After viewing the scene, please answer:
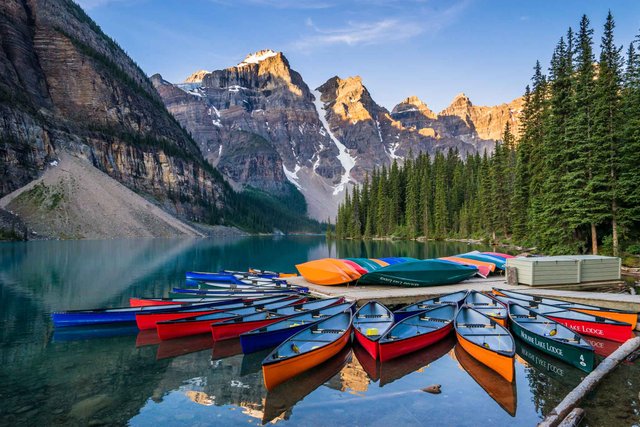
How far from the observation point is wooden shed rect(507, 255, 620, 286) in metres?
24.0

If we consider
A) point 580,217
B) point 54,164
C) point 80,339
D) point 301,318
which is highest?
point 54,164

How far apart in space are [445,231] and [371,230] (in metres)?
28.7

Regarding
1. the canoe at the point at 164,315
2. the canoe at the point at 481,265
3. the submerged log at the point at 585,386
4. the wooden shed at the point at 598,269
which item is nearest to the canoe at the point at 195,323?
the canoe at the point at 164,315

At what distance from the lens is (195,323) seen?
1777 cm

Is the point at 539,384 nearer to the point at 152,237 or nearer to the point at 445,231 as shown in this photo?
the point at 445,231

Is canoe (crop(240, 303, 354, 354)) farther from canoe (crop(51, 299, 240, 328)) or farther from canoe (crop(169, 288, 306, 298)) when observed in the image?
canoe (crop(169, 288, 306, 298))

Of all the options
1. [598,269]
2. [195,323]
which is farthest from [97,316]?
[598,269]

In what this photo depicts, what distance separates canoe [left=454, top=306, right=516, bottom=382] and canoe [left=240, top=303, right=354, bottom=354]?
17.5 feet

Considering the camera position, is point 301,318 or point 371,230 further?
point 371,230

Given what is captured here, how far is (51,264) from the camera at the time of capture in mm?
47719

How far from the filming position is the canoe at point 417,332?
14012mm

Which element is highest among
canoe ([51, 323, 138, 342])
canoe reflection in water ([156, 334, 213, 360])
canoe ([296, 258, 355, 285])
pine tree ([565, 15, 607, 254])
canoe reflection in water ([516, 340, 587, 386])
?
pine tree ([565, 15, 607, 254])

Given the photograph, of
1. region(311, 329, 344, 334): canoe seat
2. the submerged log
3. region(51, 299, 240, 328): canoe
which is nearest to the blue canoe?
region(51, 299, 240, 328): canoe

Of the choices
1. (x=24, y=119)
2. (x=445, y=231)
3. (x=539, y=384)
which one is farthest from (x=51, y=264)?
(x=24, y=119)
